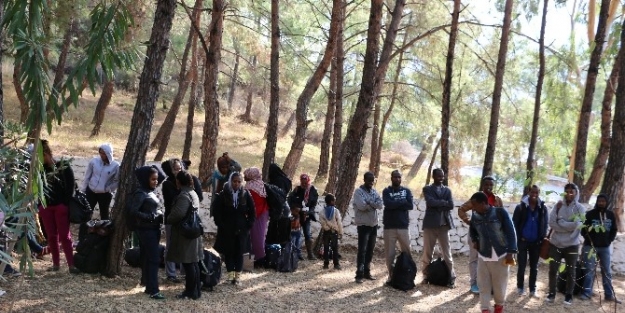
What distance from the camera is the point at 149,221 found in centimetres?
760

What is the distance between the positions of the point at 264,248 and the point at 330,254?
80.2 inches

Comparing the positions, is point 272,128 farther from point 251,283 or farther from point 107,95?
point 107,95

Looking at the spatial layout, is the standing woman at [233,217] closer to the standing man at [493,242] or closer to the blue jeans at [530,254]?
the standing man at [493,242]

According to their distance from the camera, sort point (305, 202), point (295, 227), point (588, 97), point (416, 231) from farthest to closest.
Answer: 1. point (588, 97)
2. point (416, 231)
3. point (305, 202)
4. point (295, 227)

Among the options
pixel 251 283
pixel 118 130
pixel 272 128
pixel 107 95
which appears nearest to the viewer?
pixel 251 283

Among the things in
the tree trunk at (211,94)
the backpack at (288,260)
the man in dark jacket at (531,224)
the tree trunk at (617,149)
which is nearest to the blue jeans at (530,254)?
the man in dark jacket at (531,224)

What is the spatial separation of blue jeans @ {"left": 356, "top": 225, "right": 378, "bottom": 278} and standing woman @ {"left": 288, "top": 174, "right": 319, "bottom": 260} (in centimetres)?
128

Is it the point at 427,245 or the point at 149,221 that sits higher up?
the point at 149,221

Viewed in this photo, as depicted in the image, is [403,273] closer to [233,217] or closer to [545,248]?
[545,248]

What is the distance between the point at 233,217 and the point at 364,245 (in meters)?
2.23

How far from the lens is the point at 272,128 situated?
46.8 ft

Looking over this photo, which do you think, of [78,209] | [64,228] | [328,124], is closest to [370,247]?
[78,209]

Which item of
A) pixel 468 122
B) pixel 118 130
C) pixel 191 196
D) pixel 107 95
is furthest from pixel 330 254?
pixel 118 130

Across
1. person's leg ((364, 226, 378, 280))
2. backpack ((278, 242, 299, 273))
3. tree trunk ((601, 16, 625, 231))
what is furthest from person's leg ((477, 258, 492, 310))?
tree trunk ((601, 16, 625, 231))
